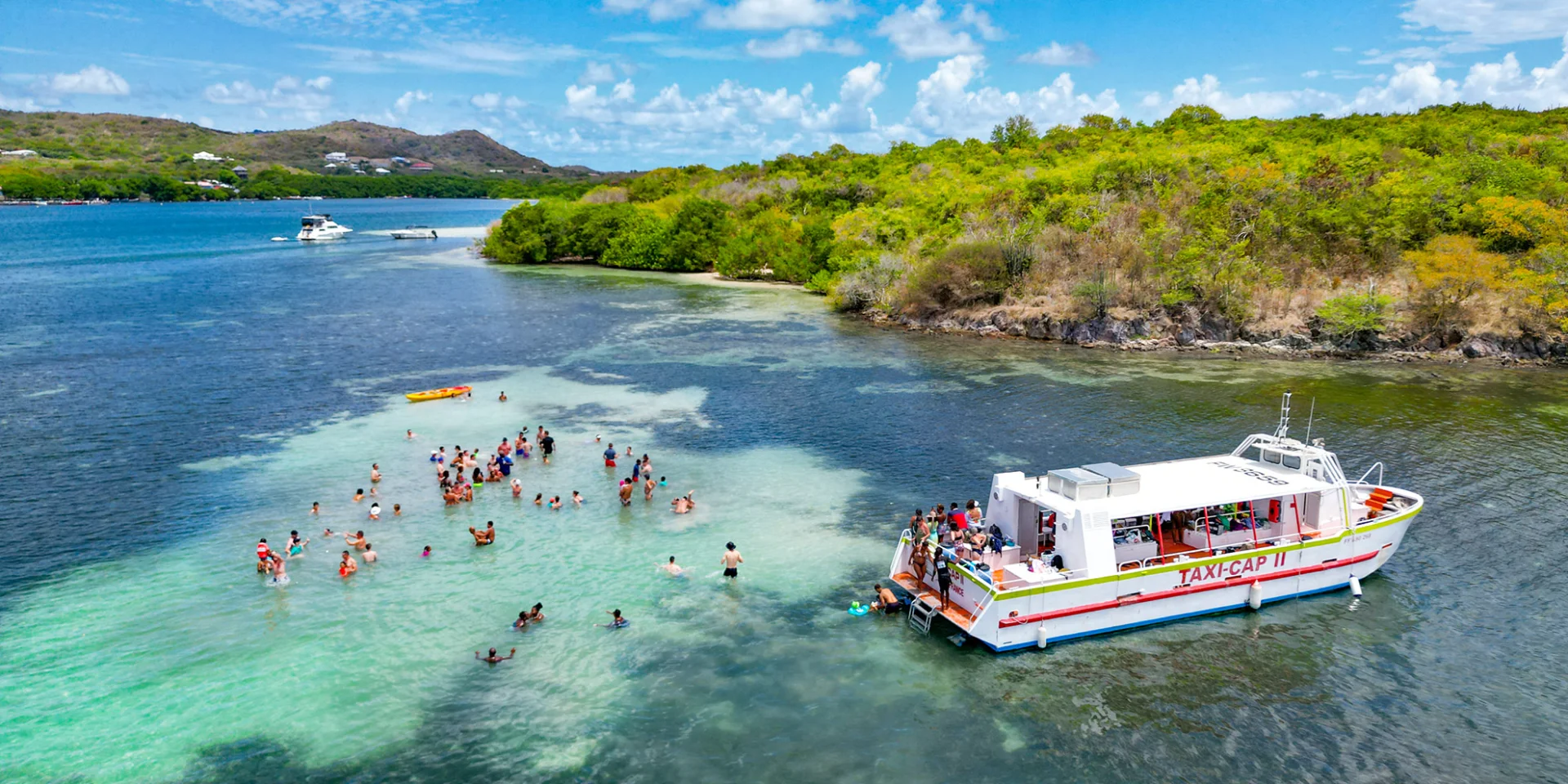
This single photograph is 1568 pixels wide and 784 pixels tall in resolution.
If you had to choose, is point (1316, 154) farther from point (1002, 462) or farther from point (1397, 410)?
point (1002, 462)

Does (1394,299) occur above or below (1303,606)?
above

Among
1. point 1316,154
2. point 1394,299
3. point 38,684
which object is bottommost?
point 38,684

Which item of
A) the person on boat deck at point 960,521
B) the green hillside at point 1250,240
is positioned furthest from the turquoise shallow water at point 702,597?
the green hillside at point 1250,240

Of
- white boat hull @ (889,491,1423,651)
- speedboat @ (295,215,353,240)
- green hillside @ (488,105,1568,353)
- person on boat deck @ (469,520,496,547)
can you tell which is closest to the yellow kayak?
person on boat deck @ (469,520,496,547)

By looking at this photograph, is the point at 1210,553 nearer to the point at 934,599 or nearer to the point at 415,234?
the point at 934,599

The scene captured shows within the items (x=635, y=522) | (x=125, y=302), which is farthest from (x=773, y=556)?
(x=125, y=302)

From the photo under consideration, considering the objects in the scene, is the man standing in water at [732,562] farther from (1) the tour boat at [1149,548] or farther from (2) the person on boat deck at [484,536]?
(2) the person on boat deck at [484,536]
